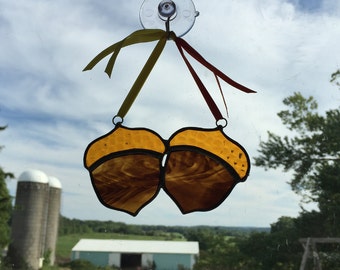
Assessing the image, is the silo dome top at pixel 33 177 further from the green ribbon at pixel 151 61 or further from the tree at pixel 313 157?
the green ribbon at pixel 151 61

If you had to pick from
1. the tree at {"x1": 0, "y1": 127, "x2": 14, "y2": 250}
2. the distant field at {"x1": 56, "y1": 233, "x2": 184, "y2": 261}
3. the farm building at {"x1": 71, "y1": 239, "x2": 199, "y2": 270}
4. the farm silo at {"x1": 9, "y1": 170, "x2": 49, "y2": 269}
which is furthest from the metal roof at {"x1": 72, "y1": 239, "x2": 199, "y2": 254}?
the tree at {"x1": 0, "y1": 127, "x2": 14, "y2": 250}

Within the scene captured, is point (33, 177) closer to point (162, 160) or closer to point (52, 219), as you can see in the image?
point (52, 219)

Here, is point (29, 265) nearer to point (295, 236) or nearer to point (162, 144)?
point (295, 236)

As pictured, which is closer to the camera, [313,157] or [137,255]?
[313,157]

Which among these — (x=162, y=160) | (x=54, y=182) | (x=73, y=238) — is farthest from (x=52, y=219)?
(x=162, y=160)

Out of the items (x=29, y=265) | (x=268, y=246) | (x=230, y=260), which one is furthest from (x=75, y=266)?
(x=268, y=246)
